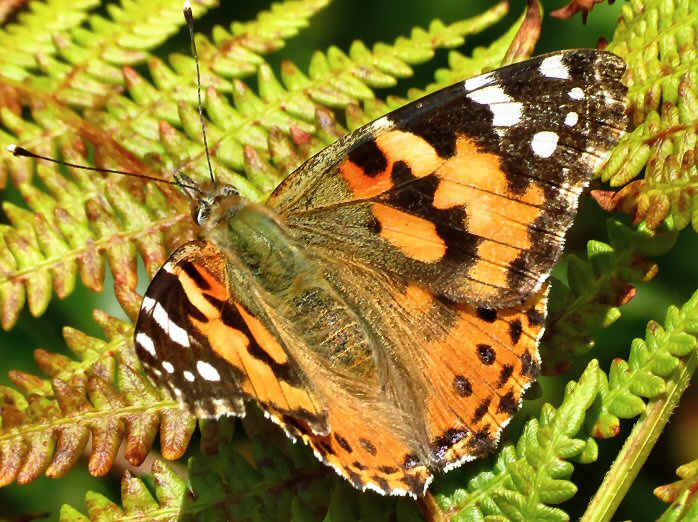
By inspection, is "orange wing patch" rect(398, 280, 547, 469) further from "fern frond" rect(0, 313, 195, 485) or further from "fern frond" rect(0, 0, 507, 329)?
"fern frond" rect(0, 0, 507, 329)

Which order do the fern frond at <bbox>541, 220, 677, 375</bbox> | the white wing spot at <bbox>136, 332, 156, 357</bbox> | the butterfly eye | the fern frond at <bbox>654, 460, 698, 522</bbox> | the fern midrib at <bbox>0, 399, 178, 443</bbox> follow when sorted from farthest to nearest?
1. the butterfly eye
2. the fern midrib at <bbox>0, 399, 178, 443</bbox>
3. the fern frond at <bbox>541, 220, 677, 375</bbox>
4. the white wing spot at <bbox>136, 332, 156, 357</bbox>
5. the fern frond at <bbox>654, 460, 698, 522</bbox>

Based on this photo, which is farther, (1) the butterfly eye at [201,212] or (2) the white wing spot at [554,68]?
(1) the butterfly eye at [201,212]

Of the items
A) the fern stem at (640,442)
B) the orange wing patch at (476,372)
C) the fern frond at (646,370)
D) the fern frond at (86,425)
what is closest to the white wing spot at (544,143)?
the orange wing patch at (476,372)

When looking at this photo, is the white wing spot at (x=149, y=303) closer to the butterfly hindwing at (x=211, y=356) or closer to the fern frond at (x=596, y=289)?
the butterfly hindwing at (x=211, y=356)

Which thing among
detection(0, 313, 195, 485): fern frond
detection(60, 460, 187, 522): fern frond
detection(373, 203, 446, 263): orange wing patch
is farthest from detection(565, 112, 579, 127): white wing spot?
detection(60, 460, 187, 522): fern frond

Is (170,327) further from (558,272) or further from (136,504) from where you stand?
(558,272)

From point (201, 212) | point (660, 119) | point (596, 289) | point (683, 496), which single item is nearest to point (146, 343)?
point (201, 212)
